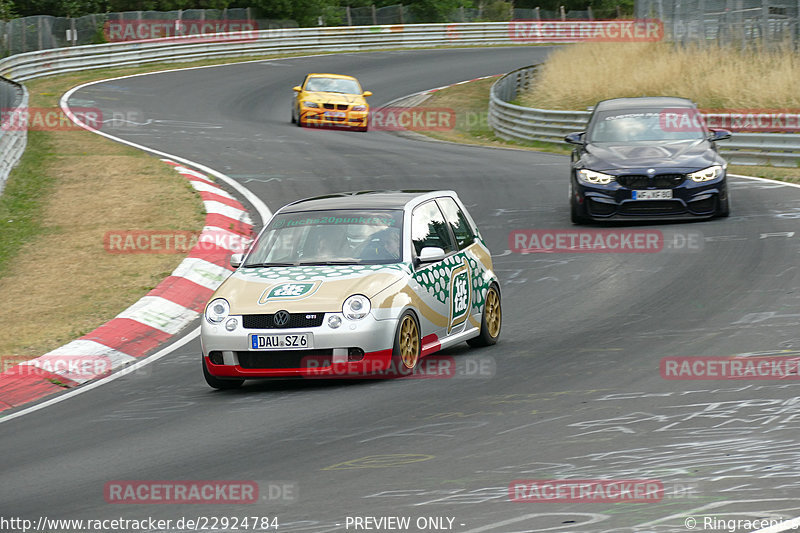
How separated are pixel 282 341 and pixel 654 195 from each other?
28.2ft

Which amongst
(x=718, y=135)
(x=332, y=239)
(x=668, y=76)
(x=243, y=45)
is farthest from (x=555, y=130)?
(x=243, y=45)

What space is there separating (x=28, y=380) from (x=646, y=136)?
32.9 feet

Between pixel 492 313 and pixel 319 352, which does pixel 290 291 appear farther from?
pixel 492 313

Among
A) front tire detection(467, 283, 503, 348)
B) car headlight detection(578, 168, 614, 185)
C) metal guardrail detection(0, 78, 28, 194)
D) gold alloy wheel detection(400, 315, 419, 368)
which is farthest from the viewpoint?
metal guardrail detection(0, 78, 28, 194)

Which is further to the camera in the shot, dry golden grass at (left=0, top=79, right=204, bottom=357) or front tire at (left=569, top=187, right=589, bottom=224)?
front tire at (left=569, top=187, right=589, bottom=224)

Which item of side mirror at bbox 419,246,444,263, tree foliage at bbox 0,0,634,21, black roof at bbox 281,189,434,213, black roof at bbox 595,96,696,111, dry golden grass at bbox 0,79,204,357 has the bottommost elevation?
dry golden grass at bbox 0,79,204,357

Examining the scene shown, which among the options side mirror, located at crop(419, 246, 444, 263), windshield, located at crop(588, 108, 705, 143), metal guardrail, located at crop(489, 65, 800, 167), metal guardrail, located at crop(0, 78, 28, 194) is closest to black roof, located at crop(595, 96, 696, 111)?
windshield, located at crop(588, 108, 705, 143)

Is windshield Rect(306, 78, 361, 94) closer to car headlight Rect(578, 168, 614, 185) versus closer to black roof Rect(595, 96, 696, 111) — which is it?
black roof Rect(595, 96, 696, 111)

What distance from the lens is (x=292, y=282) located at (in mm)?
9492

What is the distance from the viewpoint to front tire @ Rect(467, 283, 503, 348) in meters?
10.9

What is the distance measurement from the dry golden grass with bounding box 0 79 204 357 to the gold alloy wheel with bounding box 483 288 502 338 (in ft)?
12.4

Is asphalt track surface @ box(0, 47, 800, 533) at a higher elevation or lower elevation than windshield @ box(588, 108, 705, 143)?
lower

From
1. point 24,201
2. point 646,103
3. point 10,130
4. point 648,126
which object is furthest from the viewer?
point 10,130

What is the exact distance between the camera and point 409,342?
954 centimetres
